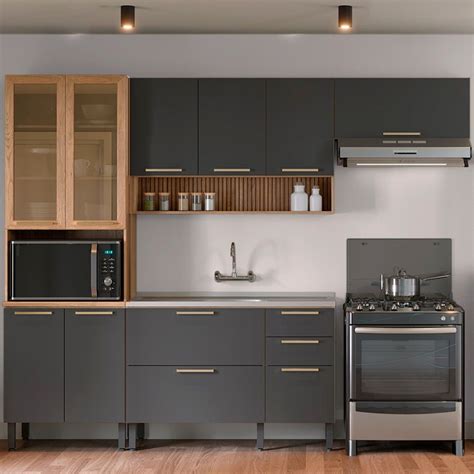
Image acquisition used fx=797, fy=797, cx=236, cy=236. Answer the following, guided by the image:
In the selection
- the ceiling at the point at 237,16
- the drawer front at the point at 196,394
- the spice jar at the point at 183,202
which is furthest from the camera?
the spice jar at the point at 183,202

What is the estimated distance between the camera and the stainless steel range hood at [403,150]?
480 centimetres

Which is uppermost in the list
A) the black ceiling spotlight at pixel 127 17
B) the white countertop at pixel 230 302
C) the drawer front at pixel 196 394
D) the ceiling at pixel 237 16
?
the ceiling at pixel 237 16

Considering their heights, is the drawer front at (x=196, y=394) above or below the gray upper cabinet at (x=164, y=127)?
below

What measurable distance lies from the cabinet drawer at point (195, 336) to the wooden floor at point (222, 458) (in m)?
0.56

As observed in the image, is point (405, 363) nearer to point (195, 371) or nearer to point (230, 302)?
point (230, 302)

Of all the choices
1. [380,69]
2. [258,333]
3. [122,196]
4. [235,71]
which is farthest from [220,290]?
[380,69]

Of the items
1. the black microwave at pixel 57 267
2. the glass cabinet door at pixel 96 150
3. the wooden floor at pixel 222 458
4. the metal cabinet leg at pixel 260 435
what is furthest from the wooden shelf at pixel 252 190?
the wooden floor at pixel 222 458

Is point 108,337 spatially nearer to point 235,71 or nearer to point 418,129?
point 235,71

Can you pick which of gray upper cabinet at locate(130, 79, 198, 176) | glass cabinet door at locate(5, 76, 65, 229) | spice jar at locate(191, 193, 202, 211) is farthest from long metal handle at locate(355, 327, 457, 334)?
glass cabinet door at locate(5, 76, 65, 229)

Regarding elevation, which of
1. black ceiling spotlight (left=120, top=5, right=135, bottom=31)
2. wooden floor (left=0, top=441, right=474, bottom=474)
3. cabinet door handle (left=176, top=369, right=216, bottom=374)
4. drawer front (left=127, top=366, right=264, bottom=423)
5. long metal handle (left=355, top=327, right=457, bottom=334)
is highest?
black ceiling spotlight (left=120, top=5, right=135, bottom=31)

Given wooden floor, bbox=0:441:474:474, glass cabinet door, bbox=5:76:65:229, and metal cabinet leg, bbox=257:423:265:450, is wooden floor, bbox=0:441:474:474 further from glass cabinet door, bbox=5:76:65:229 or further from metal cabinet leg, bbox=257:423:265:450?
glass cabinet door, bbox=5:76:65:229

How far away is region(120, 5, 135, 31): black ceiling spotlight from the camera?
14.7 ft

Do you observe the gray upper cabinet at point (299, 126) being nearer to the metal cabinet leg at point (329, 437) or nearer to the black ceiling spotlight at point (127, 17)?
the black ceiling spotlight at point (127, 17)

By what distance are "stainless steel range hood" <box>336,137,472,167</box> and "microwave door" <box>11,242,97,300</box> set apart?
165cm
